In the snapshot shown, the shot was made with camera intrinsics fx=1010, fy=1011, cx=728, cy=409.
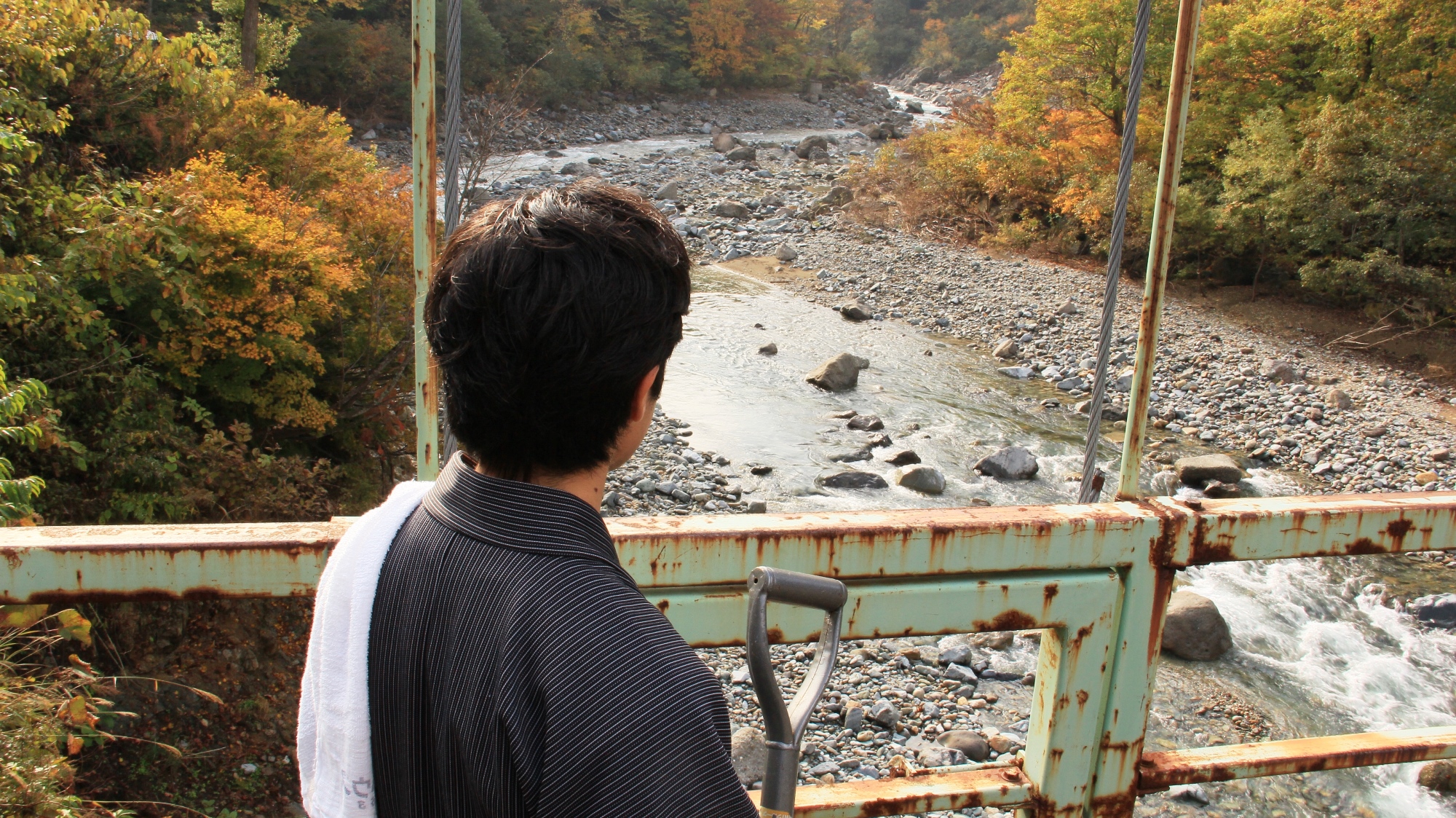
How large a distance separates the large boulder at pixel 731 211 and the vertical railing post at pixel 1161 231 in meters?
17.1

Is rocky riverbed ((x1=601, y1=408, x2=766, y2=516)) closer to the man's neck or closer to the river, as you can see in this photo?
the river

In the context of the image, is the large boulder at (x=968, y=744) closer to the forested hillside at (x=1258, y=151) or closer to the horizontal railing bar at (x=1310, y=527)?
the horizontal railing bar at (x=1310, y=527)

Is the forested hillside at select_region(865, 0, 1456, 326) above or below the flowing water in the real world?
above

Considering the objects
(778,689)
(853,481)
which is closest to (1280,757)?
(778,689)

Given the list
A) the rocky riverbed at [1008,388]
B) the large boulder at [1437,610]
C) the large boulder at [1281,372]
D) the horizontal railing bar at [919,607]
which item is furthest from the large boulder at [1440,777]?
the large boulder at [1281,372]

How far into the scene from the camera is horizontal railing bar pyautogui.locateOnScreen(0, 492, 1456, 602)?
1399 millimetres

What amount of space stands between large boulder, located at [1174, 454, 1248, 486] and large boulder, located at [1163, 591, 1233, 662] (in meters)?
3.01

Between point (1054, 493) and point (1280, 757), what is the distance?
657cm

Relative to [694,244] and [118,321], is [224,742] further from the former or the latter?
[694,244]

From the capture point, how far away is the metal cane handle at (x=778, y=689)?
892 millimetres

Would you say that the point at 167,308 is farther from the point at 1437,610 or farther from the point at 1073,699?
the point at 1437,610

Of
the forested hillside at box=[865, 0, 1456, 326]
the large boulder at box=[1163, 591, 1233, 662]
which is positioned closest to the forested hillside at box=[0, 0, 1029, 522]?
the large boulder at box=[1163, 591, 1233, 662]

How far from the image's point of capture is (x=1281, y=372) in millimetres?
11172

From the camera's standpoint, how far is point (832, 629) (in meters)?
1.02
